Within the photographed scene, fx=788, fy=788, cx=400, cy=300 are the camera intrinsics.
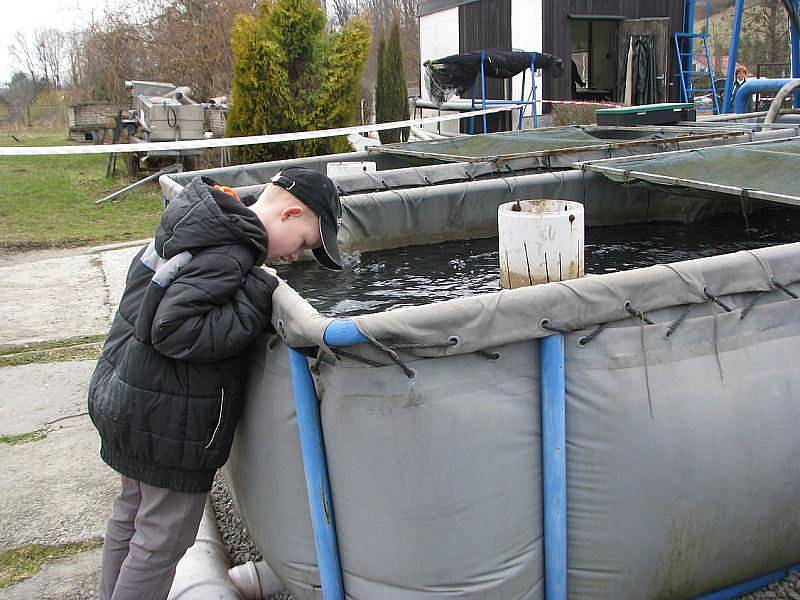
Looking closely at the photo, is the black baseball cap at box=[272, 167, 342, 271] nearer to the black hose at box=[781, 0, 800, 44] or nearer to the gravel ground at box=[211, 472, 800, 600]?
the gravel ground at box=[211, 472, 800, 600]

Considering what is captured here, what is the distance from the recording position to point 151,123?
50.2 feet

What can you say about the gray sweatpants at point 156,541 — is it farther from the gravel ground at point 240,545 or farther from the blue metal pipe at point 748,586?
the blue metal pipe at point 748,586

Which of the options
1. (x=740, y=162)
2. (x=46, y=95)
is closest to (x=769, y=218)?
(x=740, y=162)

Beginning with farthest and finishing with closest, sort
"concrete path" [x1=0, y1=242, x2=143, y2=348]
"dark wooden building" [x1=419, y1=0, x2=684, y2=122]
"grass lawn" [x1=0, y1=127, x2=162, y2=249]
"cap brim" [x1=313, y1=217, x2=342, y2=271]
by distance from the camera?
"dark wooden building" [x1=419, y1=0, x2=684, y2=122], "grass lawn" [x1=0, y1=127, x2=162, y2=249], "concrete path" [x1=0, y1=242, x2=143, y2=348], "cap brim" [x1=313, y1=217, x2=342, y2=271]

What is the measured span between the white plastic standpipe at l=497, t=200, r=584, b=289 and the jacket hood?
107cm

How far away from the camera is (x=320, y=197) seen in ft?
7.30

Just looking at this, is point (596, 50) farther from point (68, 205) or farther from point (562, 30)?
point (68, 205)

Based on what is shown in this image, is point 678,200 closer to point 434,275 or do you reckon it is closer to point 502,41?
point 434,275

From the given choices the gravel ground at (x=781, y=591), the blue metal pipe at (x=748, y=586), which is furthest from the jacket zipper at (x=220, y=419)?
the gravel ground at (x=781, y=591)

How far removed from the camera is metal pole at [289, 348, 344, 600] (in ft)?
6.62

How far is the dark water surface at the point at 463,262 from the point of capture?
398 cm

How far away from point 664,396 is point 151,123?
14.7 m

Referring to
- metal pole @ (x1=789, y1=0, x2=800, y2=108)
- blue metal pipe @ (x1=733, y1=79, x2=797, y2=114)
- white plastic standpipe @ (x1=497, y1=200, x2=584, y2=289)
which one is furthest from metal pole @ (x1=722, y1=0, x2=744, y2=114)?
white plastic standpipe @ (x1=497, y1=200, x2=584, y2=289)

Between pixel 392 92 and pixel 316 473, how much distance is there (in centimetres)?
1767
